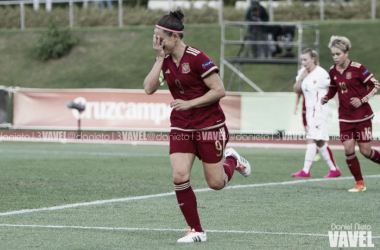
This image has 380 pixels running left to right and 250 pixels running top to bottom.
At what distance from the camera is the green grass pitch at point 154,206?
25.4 ft

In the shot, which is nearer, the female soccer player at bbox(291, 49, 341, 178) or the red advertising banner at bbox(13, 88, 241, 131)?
the female soccer player at bbox(291, 49, 341, 178)

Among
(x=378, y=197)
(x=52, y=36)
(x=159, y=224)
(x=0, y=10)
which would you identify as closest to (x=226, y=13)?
(x=52, y=36)

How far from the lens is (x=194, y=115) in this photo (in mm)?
7996

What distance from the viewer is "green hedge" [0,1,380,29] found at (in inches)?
1431

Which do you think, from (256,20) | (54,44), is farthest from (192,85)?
(54,44)

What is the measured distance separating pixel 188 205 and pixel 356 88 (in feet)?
16.7

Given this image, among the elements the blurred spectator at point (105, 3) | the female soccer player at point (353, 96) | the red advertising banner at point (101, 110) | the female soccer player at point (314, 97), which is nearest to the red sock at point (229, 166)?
the female soccer player at point (353, 96)

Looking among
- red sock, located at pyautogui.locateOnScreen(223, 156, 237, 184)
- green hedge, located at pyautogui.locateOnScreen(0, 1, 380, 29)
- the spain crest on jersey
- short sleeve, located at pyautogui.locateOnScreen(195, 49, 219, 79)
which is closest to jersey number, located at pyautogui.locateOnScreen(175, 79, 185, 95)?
the spain crest on jersey

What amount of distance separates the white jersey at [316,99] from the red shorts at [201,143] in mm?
7608

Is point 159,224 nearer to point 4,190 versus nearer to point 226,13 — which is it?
point 4,190

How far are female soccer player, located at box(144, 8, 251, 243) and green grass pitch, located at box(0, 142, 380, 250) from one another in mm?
534

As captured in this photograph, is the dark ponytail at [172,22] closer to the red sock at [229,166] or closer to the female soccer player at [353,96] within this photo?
the red sock at [229,166]

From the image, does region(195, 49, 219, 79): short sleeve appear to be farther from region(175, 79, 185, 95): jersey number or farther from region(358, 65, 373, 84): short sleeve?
region(358, 65, 373, 84): short sleeve

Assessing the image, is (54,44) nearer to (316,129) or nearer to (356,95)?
(316,129)
